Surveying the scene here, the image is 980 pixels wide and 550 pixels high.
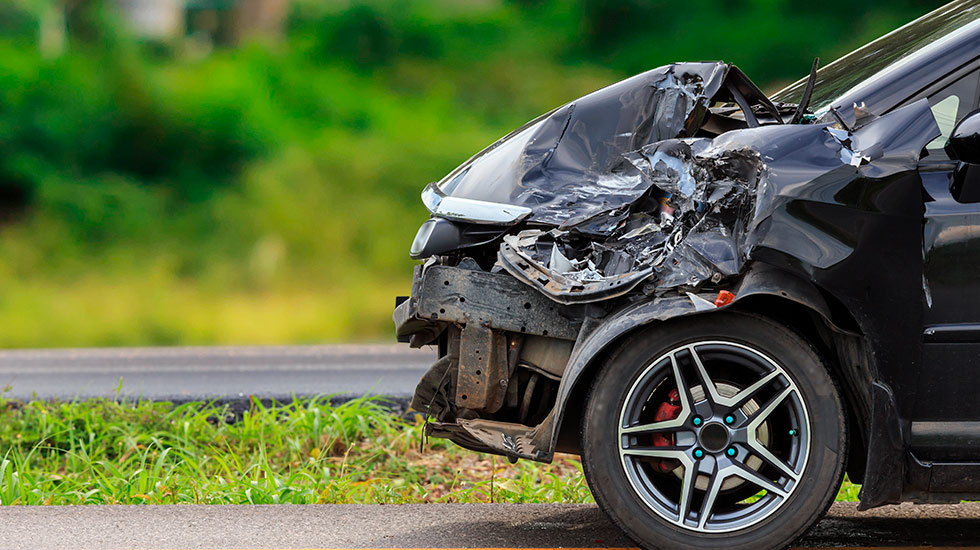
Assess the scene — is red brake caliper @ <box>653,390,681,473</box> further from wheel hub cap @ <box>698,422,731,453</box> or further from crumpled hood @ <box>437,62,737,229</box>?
crumpled hood @ <box>437,62,737,229</box>

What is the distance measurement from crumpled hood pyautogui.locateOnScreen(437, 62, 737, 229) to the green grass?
1.80 meters

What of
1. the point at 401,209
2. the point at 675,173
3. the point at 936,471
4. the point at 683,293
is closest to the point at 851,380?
the point at 936,471

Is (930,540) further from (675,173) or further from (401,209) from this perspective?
(401,209)

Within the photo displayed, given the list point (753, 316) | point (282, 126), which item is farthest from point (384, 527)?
point (282, 126)

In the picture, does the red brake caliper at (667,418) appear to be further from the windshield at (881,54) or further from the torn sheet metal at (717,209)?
the windshield at (881,54)

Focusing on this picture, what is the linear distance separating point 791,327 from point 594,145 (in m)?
1.12

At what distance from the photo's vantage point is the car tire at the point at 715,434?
12.4 feet

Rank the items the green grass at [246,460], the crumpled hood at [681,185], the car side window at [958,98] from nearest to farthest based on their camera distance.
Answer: the crumpled hood at [681,185] → the car side window at [958,98] → the green grass at [246,460]

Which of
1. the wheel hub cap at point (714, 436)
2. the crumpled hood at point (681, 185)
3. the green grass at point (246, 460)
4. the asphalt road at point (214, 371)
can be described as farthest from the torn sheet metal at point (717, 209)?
→ the asphalt road at point (214, 371)

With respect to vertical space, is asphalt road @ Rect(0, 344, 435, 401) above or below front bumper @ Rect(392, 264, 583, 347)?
below

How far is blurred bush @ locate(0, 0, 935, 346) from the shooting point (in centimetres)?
1703

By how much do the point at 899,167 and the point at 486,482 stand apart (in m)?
2.84

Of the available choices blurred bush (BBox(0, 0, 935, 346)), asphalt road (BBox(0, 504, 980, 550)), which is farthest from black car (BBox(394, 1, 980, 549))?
blurred bush (BBox(0, 0, 935, 346))

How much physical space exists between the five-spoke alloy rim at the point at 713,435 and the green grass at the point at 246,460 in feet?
5.08
